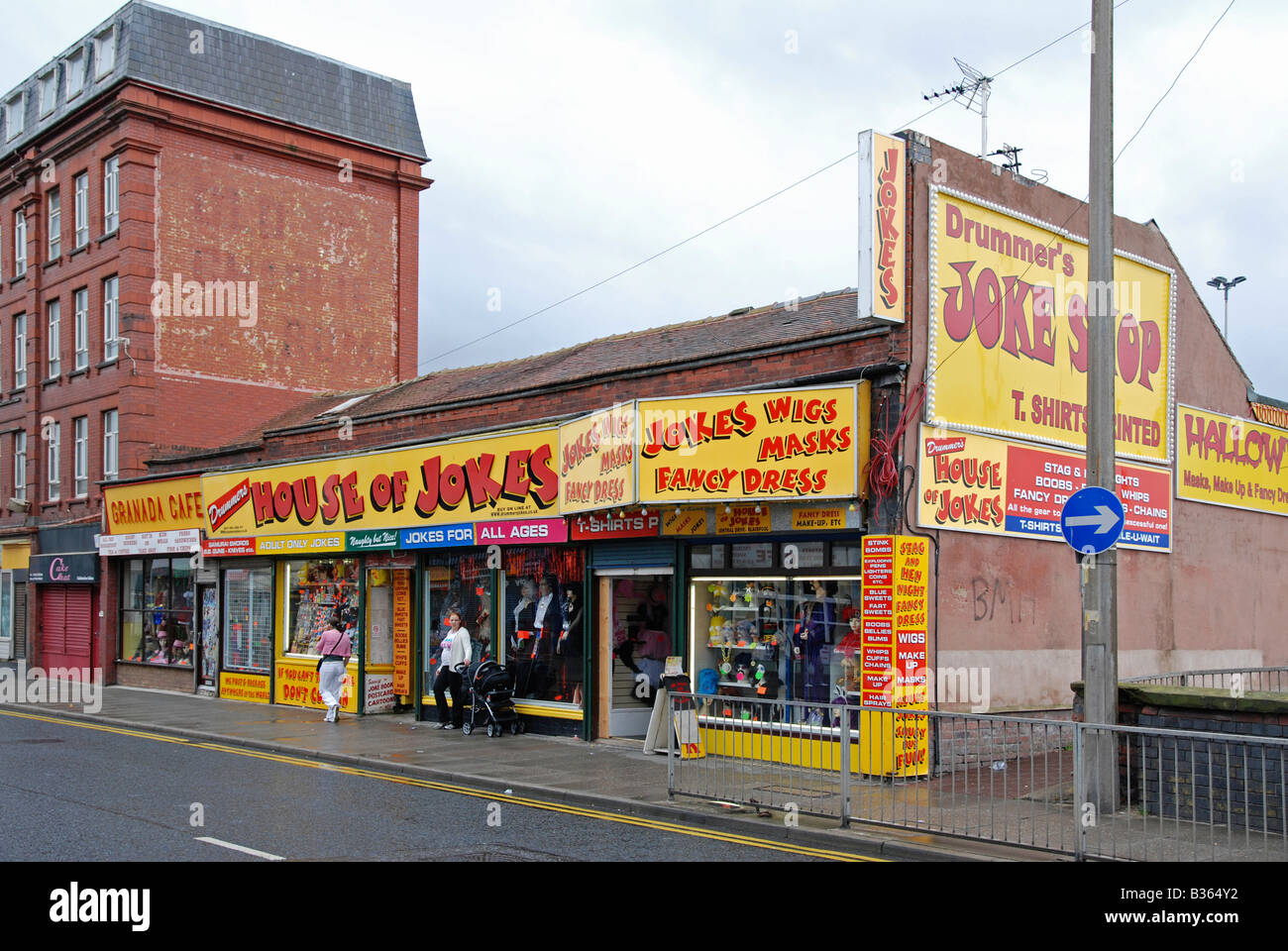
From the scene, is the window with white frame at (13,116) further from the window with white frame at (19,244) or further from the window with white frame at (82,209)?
the window with white frame at (82,209)

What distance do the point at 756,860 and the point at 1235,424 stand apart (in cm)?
1276

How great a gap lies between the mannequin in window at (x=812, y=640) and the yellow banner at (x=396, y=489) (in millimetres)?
4425

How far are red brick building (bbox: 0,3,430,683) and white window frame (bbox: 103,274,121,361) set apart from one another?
6 centimetres

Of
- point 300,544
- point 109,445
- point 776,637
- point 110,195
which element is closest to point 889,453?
point 776,637

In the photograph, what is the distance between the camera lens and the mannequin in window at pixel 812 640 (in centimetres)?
1383

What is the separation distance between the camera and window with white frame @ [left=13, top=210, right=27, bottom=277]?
32750 mm

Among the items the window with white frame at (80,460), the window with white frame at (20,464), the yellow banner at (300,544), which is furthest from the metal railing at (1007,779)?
the window with white frame at (20,464)

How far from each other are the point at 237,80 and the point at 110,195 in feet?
14.0

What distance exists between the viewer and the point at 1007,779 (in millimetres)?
10031

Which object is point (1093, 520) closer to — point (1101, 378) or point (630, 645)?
point (1101, 378)

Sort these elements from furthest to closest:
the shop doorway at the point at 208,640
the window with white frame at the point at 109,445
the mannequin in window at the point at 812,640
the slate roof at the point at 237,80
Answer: the window with white frame at the point at 109,445 < the slate roof at the point at 237,80 < the shop doorway at the point at 208,640 < the mannequin in window at the point at 812,640

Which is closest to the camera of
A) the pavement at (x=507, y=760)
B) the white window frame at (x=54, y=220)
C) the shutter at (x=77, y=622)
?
the pavement at (x=507, y=760)

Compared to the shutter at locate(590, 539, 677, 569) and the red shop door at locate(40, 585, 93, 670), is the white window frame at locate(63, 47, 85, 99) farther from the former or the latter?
the shutter at locate(590, 539, 677, 569)
